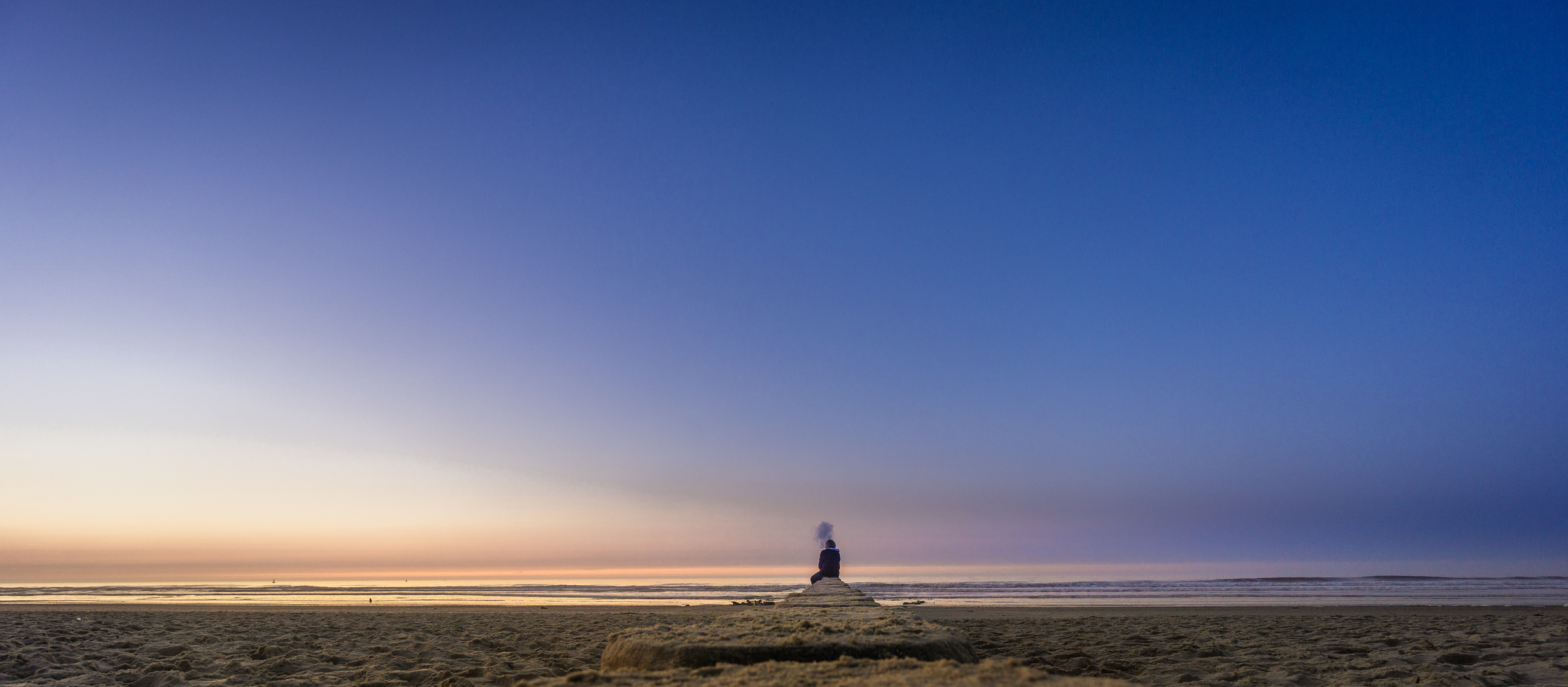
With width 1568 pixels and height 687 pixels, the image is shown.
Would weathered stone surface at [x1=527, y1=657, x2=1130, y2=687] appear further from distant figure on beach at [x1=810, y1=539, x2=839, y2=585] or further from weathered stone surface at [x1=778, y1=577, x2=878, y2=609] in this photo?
distant figure on beach at [x1=810, y1=539, x2=839, y2=585]

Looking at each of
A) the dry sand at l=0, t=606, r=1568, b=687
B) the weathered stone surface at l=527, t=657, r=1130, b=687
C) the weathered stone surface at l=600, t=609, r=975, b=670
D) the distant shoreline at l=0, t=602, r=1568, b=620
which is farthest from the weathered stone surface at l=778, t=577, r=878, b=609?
the weathered stone surface at l=527, t=657, r=1130, b=687

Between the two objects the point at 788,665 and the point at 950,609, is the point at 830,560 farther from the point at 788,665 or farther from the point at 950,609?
the point at 788,665

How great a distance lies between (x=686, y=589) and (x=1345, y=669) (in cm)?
2148

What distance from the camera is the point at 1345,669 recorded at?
21.1 feet

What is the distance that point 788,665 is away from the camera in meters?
3.77

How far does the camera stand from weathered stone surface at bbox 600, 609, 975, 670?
4223 millimetres

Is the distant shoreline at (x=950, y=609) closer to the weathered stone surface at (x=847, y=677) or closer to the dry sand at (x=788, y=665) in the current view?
the dry sand at (x=788, y=665)

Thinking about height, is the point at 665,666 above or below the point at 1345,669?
above

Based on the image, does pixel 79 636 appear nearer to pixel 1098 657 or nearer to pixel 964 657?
pixel 964 657

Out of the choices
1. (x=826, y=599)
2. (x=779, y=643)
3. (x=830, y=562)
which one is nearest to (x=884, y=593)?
(x=830, y=562)

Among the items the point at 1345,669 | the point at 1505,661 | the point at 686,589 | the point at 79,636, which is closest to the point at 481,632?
the point at 79,636

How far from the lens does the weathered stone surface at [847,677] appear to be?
3.02 m

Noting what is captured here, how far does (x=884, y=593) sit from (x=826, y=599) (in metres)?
13.3

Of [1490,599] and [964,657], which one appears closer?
[964,657]
